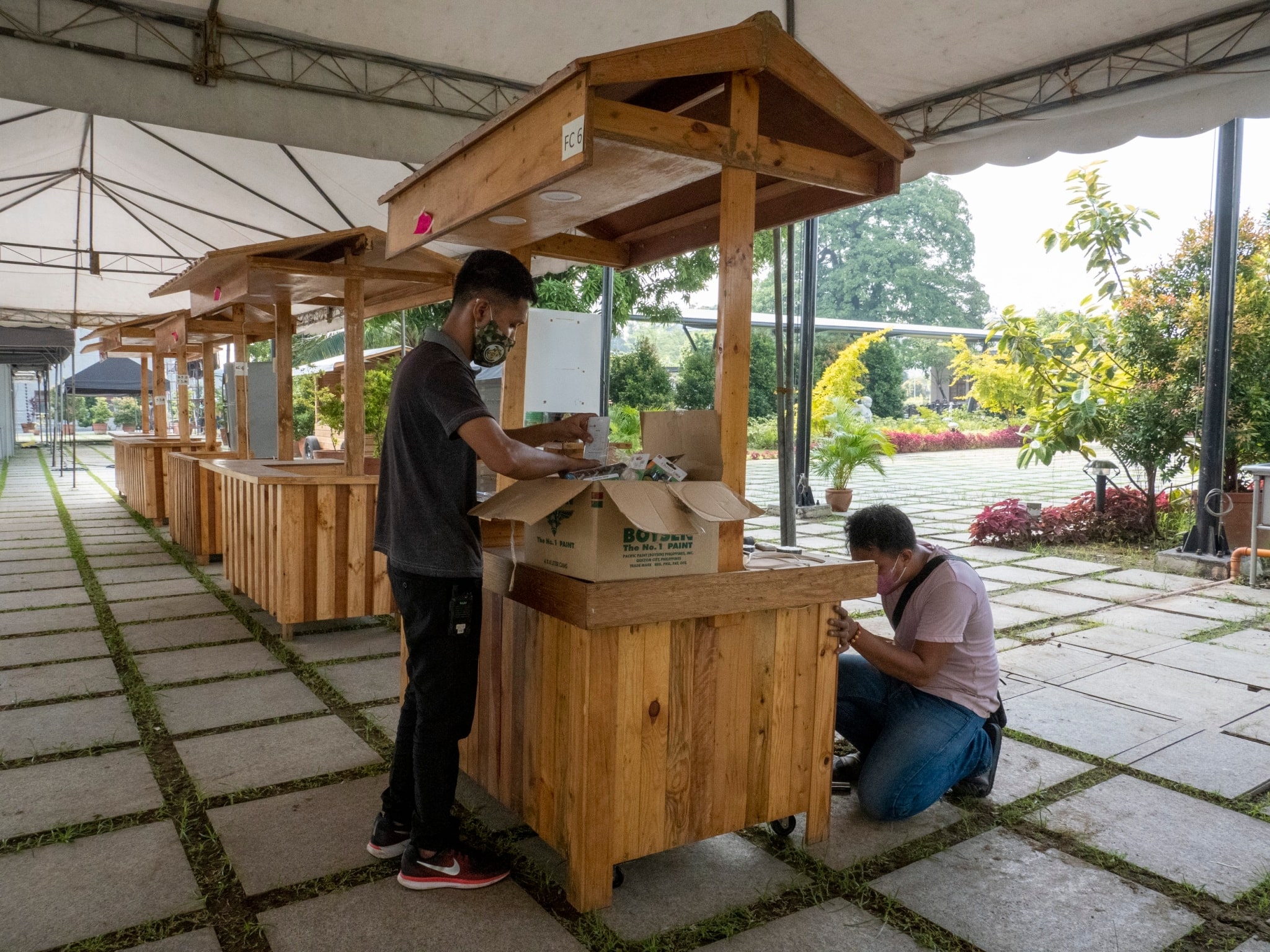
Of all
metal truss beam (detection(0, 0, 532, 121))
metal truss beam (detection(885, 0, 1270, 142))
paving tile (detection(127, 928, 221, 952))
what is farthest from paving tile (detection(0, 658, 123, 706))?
metal truss beam (detection(885, 0, 1270, 142))

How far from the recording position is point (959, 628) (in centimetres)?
289

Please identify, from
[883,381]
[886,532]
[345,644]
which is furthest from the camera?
[883,381]

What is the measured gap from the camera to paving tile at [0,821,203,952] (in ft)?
7.58

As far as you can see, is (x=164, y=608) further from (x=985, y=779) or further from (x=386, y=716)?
(x=985, y=779)

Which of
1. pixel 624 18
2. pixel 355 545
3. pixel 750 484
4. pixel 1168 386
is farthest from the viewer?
pixel 750 484

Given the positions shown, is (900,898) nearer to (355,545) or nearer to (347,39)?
(355,545)

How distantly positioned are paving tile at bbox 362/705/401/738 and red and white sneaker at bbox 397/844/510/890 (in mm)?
1268

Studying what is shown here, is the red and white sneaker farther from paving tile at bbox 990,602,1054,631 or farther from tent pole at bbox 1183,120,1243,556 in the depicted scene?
tent pole at bbox 1183,120,1243,556

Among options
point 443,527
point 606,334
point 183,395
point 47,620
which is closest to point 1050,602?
point 606,334

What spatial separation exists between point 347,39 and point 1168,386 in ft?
26.0

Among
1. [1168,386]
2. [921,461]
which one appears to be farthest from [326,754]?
[921,461]

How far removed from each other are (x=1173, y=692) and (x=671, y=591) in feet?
10.9

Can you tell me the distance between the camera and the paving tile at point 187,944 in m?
2.22

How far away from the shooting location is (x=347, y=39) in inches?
196
